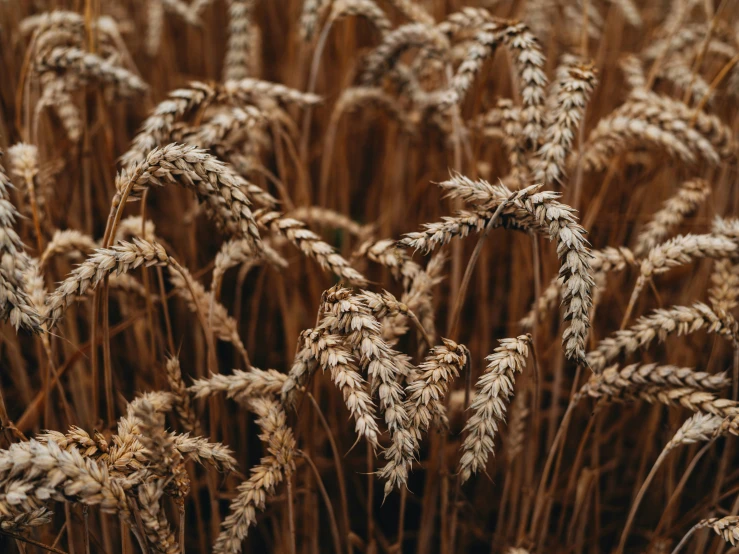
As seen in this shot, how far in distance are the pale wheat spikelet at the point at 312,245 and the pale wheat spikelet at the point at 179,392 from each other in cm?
39

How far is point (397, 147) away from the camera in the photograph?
271 centimetres

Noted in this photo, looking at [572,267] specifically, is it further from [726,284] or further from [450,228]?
[726,284]

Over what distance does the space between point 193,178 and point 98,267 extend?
0.80ft

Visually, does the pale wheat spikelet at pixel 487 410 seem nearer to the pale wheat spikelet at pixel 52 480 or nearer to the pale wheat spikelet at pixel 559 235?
the pale wheat spikelet at pixel 559 235

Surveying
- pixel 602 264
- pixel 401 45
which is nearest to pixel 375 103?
pixel 401 45

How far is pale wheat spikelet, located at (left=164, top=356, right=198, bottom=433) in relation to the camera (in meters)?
Result: 1.34

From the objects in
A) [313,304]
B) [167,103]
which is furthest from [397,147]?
[167,103]

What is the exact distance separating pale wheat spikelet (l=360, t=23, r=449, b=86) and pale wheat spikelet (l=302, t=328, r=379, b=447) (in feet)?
3.96

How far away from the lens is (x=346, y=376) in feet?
3.47

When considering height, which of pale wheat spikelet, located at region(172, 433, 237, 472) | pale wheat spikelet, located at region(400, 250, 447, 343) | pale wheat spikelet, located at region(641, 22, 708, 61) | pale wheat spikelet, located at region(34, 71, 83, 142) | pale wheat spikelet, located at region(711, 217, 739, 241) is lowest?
pale wheat spikelet, located at region(172, 433, 237, 472)

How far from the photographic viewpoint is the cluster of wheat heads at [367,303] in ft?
3.66

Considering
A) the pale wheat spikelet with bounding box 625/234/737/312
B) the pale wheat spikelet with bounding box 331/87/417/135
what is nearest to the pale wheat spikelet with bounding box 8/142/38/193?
the pale wheat spikelet with bounding box 331/87/417/135

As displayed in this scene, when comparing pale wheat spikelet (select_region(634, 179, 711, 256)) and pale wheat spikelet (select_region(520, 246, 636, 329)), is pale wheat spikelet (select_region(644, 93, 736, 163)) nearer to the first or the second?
pale wheat spikelet (select_region(634, 179, 711, 256))

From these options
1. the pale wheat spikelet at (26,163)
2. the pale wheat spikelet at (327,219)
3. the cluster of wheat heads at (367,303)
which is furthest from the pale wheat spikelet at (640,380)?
the pale wheat spikelet at (26,163)
